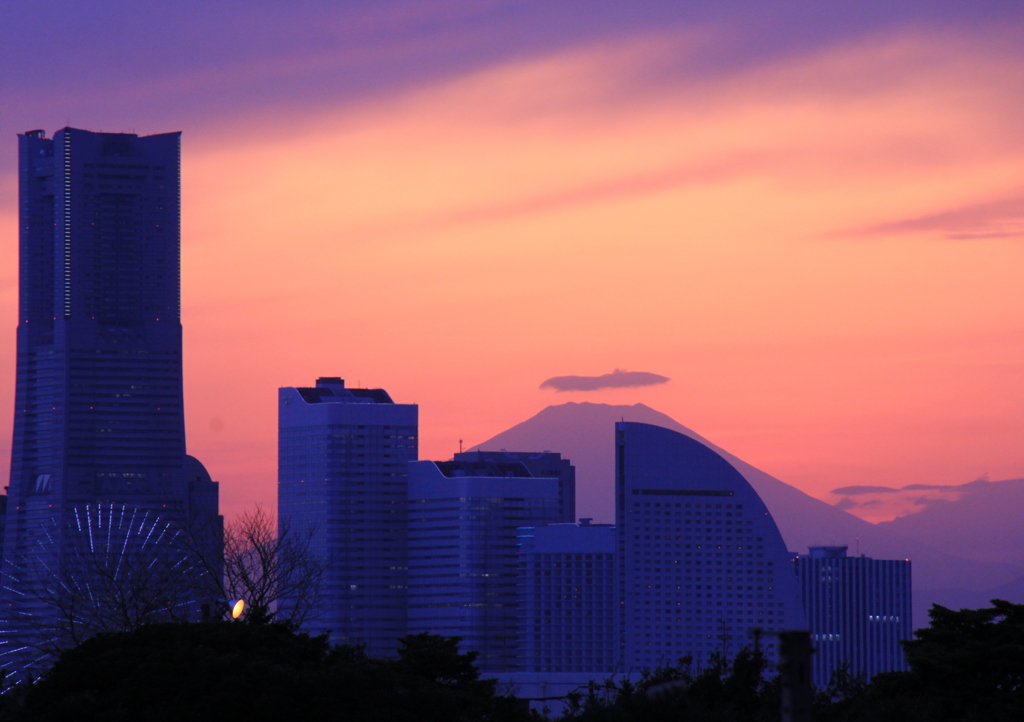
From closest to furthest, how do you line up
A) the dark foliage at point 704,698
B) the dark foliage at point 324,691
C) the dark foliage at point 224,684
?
the dark foliage at point 224,684 → the dark foliage at point 324,691 → the dark foliage at point 704,698

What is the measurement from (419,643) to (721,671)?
1248 centimetres

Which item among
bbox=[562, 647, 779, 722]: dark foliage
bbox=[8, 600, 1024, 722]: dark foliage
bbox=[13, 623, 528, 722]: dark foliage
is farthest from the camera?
bbox=[562, 647, 779, 722]: dark foliage

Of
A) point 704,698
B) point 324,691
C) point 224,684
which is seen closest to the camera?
point 224,684

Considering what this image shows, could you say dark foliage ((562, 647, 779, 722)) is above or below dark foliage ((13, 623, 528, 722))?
below

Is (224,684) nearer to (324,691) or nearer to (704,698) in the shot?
(324,691)

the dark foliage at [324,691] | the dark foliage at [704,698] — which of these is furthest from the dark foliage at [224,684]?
the dark foliage at [704,698]

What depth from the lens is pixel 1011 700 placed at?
45062 millimetres


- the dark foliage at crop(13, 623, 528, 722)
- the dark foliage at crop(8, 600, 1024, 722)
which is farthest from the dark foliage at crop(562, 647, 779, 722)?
the dark foliage at crop(13, 623, 528, 722)

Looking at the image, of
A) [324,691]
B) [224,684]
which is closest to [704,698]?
[324,691]

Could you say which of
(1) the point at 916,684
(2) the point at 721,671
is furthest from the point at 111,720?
(1) the point at 916,684

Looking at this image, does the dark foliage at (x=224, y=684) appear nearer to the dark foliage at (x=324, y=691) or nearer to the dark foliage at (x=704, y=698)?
the dark foliage at (x=324, y=691)

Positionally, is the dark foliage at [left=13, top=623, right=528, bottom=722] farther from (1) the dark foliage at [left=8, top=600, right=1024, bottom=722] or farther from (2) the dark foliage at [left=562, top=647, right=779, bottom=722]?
(2) the dark foliage at [left=562, top=647, right=779, bottom=722]

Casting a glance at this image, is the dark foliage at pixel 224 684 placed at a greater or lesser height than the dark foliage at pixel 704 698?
greater

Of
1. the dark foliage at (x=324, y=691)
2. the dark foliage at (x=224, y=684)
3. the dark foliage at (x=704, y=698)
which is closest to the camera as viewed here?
the dark foliage at (x=224, y=684)
